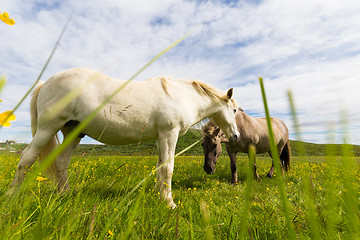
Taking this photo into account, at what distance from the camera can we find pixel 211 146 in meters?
5.86

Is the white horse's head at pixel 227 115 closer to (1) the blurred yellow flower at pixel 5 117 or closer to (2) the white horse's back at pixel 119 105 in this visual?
(2) the white horse's back at pixel 119 105

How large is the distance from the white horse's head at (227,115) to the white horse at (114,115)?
0.86 metres

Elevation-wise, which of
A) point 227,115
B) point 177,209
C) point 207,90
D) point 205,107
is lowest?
point 177,209

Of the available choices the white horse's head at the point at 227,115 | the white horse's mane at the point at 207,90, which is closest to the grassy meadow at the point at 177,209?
the white horse's head at the point at 227,115

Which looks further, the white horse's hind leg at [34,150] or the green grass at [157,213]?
the white horse's hind leg at [34,150]

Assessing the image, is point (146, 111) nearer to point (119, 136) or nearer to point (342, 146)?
point (119, 136)

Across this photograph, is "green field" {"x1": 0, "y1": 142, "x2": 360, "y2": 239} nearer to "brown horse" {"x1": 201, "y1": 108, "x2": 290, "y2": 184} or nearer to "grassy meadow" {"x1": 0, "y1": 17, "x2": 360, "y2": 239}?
"grassy meadow" {"x1": 0, "y1": 17, "x2": 360, "y2": 239}

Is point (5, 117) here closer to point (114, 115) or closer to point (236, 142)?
point (114, 115)

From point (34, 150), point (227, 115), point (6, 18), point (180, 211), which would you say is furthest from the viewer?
point (227, 115)

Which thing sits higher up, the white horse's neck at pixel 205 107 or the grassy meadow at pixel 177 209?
the white horse's neck at pixel 205 107

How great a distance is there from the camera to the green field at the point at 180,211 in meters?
0.55

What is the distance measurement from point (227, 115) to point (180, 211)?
118 inches

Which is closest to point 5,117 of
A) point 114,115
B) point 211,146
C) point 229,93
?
point 114,115

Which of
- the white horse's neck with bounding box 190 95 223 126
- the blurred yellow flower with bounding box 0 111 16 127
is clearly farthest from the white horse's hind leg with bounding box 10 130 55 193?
the blurred yellow flower with bounding box 0 111 16 127
